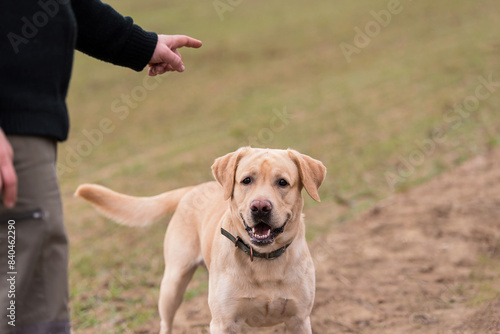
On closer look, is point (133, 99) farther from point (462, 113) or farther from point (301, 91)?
point (462, 113)

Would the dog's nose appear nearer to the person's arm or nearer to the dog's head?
the dog's head

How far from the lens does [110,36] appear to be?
7.91 ft

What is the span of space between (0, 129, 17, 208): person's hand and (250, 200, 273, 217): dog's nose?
158 centimetres

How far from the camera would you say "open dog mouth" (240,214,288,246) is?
3.25 m

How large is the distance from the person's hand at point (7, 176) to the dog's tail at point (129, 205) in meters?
2.31

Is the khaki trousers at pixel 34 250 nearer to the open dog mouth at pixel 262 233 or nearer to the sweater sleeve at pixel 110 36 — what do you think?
the sweater sleeve at pixel 110 36

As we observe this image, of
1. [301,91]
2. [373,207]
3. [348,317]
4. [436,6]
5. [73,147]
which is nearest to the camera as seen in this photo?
[348,317]

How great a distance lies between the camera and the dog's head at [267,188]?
3244 millimetres

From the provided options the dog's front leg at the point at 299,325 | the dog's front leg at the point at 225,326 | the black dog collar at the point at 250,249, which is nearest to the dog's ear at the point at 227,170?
the black dog collar at the point at 250,249

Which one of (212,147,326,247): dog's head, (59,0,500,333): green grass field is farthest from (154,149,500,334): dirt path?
(212,147,326,247): dog's head

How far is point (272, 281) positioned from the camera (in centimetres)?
340

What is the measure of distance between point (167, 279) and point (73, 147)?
11.0m

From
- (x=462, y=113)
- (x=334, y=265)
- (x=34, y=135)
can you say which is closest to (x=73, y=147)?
(x=462, y=113)

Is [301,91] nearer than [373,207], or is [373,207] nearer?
[373,207]
